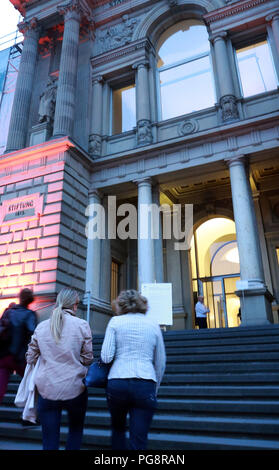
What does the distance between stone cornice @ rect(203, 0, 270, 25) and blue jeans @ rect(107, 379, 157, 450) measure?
14.9 metres

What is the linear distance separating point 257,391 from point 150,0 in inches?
641

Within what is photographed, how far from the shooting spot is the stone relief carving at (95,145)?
14.0 metres

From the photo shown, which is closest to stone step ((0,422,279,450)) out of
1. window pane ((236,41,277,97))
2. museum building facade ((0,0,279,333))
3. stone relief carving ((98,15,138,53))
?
museum building facade ((0,0,279,333))

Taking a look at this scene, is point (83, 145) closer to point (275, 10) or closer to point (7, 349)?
point (275, 10)

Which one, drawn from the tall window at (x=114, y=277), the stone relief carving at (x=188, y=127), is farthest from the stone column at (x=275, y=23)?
the tall window at (x=114, y=277)

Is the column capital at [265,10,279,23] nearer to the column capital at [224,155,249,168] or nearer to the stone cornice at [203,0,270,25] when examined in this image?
the stone cornice at [203,0,270,25]

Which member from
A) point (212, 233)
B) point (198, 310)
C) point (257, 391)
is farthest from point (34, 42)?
point (257, 391)

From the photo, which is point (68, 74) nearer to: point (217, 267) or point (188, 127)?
point (188, 127)

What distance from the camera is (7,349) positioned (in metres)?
4.37

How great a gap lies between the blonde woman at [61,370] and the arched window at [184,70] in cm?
1209

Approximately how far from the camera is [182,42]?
1508 cm

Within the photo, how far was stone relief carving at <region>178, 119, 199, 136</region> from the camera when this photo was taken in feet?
41.7

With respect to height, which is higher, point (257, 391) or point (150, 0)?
point (150, 0)

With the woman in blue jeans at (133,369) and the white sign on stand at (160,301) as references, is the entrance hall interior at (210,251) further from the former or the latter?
the woman in blue jeans at (133,369)
